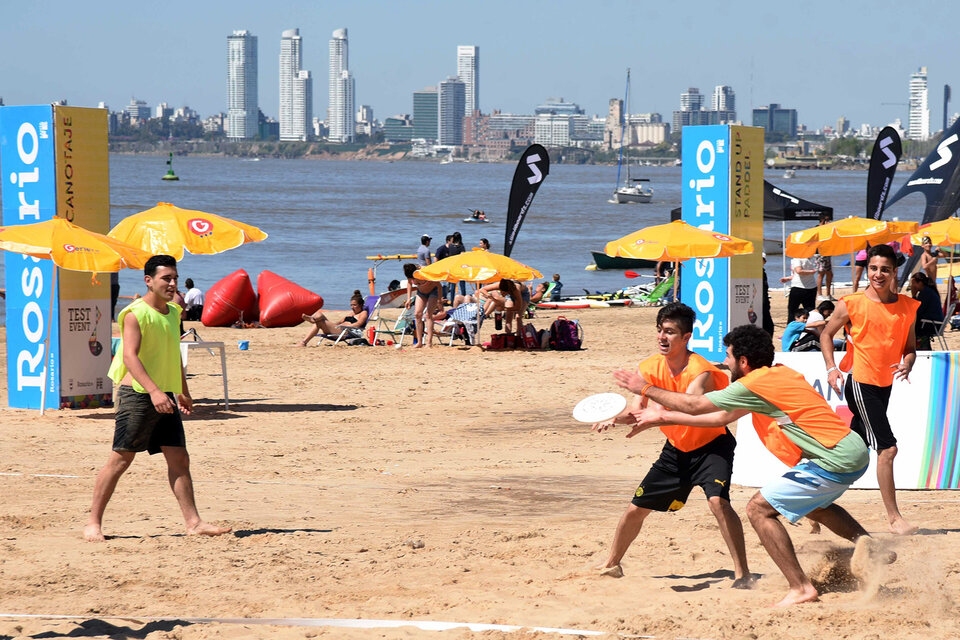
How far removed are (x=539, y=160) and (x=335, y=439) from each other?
34.5 feet

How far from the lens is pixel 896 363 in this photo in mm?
6348

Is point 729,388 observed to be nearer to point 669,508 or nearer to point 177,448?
point 669,508

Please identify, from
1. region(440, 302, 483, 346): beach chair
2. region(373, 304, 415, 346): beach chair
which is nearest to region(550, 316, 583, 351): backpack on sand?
region(440, 302, 483, 346): beach chair

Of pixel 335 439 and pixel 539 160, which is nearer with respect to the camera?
pixel 335 439

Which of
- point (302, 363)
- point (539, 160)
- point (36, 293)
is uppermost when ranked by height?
point (539, 160)

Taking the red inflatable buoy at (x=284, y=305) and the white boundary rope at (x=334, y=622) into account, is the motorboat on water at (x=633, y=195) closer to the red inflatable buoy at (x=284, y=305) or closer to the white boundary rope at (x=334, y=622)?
the red inflatable buoy at (x=284, y=305)

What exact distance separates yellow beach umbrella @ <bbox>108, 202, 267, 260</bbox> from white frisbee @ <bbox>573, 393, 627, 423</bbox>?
645cm

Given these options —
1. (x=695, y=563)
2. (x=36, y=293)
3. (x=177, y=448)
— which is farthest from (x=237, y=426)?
(x=695, y=563)

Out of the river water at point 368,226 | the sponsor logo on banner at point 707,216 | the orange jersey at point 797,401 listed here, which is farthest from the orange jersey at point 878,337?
the river water at point 368,226

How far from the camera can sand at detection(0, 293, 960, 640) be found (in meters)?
5.02

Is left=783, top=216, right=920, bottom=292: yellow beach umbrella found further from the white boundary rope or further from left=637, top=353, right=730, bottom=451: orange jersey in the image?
the white boundary rope

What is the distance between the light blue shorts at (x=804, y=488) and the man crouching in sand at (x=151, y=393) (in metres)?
3.01

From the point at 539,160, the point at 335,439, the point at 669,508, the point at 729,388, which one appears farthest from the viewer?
the point at 539,160

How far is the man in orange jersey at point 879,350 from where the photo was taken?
20.5 ft
